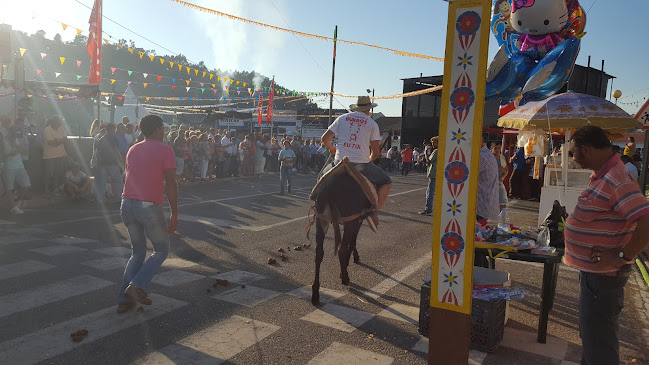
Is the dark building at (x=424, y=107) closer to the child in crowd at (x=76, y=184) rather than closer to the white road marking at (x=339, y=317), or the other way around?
the child in crowd at (x=76, y=184)

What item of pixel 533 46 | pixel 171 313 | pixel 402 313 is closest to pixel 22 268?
pixel 171 313

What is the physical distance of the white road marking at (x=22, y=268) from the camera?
231 inches

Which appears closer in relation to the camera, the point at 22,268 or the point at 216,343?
the point at 216,343

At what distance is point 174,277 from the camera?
615 centimetres

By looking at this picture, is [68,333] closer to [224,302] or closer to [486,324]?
[224,302]

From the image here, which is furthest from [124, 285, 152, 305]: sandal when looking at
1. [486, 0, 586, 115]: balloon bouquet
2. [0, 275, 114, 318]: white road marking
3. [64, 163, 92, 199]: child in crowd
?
[64, 163, 92, 199]: child in crowd

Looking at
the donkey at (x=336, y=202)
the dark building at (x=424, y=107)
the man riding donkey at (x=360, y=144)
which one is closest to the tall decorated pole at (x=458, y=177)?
the donkey at (x=336, y=202)

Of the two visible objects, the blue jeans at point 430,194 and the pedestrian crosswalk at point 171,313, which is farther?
the blue jeans at point 430,194

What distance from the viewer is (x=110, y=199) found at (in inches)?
490

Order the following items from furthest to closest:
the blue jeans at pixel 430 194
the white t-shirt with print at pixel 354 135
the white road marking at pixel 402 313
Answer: the blue jeans at pixel 430 194
the white t-shirt with print at pixel 354 135
the white road marking at pixel 402 313

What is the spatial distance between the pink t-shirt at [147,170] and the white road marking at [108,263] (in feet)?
6.44

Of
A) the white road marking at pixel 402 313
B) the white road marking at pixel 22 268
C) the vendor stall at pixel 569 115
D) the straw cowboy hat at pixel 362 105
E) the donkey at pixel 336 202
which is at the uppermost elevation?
the vendor stall at pixel 569 115

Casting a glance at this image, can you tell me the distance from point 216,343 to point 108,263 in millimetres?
3127

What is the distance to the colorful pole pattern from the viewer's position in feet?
9.86
